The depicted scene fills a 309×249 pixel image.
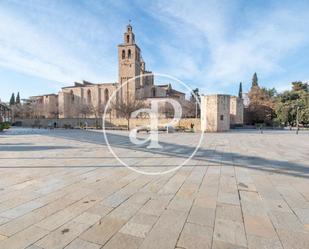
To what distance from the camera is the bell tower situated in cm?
4868

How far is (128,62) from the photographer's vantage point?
170 ft

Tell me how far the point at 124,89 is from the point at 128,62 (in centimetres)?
797

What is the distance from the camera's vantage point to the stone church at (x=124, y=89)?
166 feet

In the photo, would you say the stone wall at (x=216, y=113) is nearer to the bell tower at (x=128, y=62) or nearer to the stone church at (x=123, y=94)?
the stone church at (x=123, y=94)

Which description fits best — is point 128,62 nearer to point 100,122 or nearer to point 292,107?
point 100,122

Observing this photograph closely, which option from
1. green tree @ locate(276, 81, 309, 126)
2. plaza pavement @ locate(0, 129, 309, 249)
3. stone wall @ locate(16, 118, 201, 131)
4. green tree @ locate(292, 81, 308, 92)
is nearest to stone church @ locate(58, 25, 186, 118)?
stone wall @ locate(16, 118, 201, 131)

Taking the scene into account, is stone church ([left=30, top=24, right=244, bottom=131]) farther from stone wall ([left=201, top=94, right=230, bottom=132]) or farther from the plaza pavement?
the plaza pavement

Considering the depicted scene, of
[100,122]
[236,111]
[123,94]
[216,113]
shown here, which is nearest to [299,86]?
[236,111]

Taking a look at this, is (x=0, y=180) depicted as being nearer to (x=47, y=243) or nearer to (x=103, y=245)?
(x=47, y=243)

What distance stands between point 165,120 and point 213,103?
34.7 ft

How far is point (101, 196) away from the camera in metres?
3.75

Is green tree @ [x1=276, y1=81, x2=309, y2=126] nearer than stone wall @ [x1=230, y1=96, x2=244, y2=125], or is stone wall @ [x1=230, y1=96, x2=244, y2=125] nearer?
green tree @ [x1=276, y1=81, x2=309, y2=126]

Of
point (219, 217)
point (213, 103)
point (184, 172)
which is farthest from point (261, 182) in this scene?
point (213, 103)

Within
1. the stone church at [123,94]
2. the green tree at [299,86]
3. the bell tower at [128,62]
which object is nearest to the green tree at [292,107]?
the green tree at [299,86]
